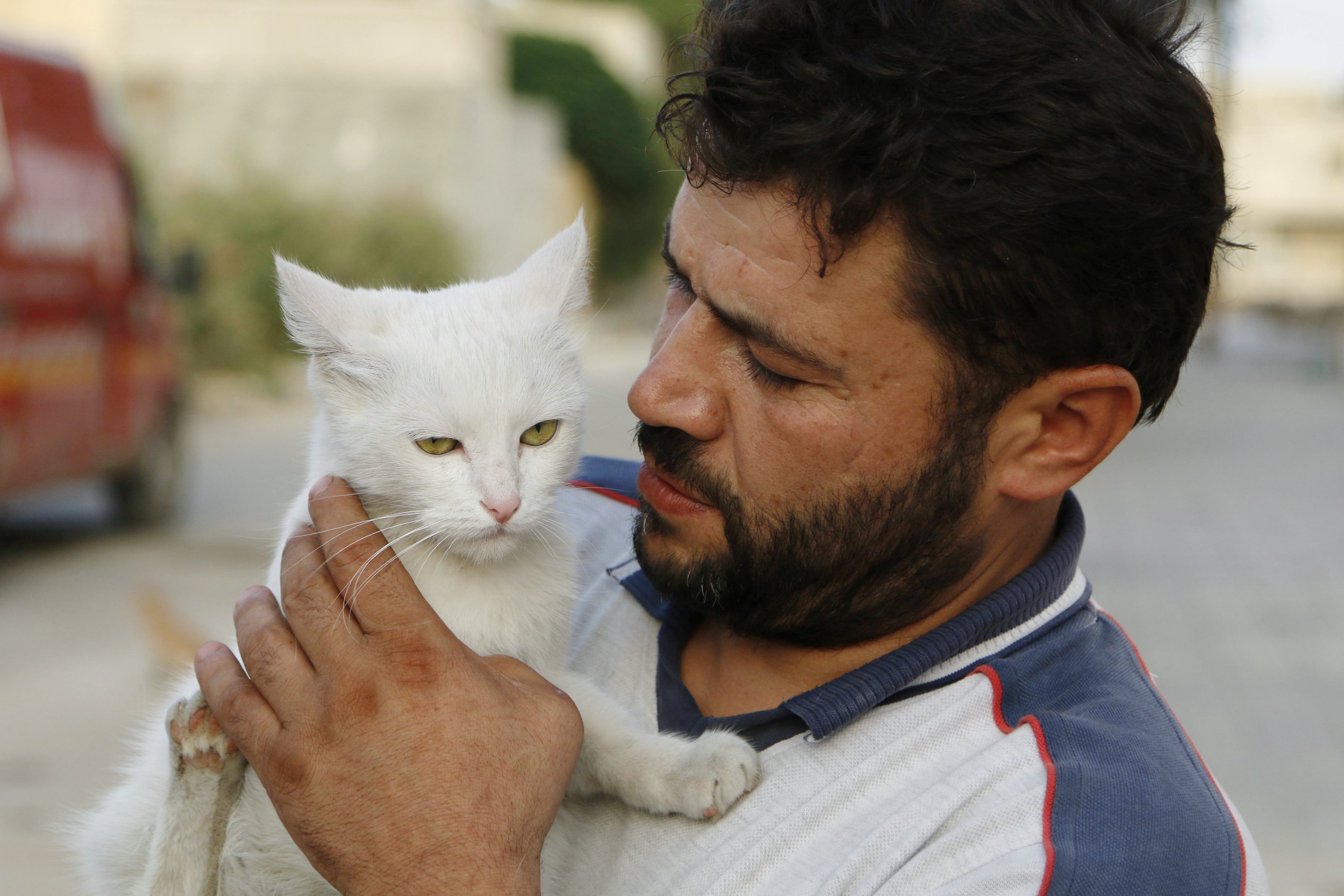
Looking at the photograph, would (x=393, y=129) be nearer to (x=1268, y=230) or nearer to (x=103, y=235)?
(x=103, y=235)

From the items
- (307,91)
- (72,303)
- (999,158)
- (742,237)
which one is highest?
(999,158)

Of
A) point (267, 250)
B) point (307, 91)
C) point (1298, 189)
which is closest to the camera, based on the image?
point (267, 250)

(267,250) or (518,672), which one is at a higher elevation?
(518,672)

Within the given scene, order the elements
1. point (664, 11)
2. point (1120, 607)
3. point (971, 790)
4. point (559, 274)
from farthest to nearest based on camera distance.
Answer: point (664, 11)
point (1120, 607)
point (559, 274)
point (971, 790)

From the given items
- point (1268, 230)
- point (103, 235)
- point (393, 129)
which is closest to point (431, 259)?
point (393, 129)

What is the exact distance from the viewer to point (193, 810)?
5.39ft

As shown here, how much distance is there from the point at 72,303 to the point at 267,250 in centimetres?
766

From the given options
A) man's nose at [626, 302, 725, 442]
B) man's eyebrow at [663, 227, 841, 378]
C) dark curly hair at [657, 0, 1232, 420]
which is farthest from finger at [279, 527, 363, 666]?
dark curly hair at [657, 0, 1232, 420]

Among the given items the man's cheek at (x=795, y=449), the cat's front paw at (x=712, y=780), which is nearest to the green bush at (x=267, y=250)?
the man's cheek at (x=795, y=449)

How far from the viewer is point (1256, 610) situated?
6629mm

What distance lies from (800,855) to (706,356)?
651 mm

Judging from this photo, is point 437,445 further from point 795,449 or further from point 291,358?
point 291,358

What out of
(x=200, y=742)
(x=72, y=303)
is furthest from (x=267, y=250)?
(x=200, y=742)

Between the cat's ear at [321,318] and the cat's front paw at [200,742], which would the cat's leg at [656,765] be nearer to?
the cat's front paw at [200,742]
